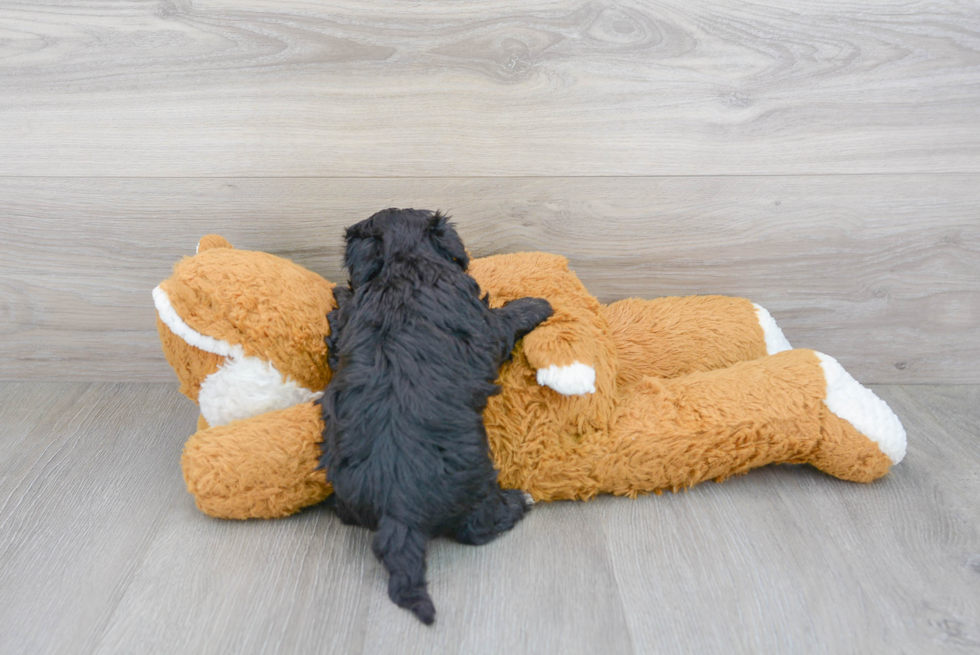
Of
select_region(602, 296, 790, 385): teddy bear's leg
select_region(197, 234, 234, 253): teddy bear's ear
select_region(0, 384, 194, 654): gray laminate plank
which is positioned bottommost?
select_region(0, 384, 194, 654): gray laminate plank

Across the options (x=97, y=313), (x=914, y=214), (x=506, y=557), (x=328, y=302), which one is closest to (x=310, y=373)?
(x=328, y=302)

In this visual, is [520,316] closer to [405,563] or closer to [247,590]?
[405,563]

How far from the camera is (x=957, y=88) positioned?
109 centimetres

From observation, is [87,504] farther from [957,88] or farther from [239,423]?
[957,88]

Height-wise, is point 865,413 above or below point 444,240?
below

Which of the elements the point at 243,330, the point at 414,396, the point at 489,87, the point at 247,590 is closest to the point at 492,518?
the point at 414,396

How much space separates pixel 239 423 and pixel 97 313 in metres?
0.54

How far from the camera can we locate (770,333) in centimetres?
111

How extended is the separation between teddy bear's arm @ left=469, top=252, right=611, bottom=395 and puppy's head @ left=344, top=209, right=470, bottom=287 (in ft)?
0.30

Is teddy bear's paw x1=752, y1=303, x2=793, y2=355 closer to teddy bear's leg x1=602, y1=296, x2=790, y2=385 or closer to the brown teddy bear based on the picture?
teddy bear's leg x1=602, y1=296, x2=790, y2=385

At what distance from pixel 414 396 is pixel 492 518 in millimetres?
191

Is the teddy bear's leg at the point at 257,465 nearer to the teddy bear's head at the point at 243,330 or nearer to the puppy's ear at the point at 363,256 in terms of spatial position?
the teddy bear's head at the point at 243,330

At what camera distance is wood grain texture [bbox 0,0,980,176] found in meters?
1.05

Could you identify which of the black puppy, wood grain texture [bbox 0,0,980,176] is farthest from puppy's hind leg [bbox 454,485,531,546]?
wood grain texture [bbox 0,0,980,176]
